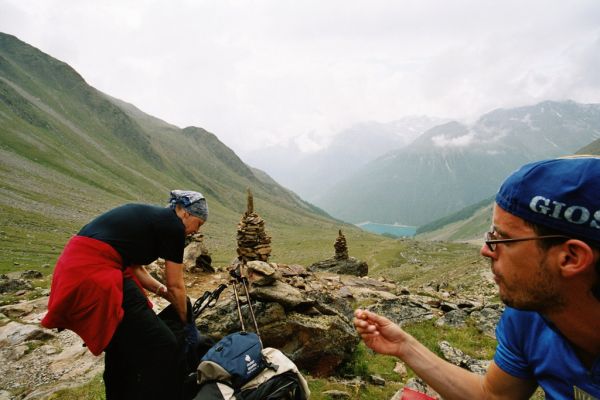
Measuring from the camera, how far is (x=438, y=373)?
3.64m

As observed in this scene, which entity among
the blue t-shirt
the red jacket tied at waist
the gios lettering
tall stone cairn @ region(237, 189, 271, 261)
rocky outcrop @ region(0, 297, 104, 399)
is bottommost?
rocky outcrop @ region(0, 297, 104, 399)

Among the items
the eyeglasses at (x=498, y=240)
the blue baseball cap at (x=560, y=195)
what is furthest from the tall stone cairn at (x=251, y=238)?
the blue baseball cap at (x=560, y=195)

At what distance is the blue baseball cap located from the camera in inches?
88.5

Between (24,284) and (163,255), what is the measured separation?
1736 cm

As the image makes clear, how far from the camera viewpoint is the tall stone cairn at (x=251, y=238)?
20.3 meters

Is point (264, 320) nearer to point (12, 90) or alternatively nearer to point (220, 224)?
point (220, 224)

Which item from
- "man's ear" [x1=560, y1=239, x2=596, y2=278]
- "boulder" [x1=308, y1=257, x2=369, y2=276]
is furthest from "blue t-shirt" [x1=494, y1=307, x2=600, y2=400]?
"boulder" [x1=308, y1=257, x2=369, y2=276]

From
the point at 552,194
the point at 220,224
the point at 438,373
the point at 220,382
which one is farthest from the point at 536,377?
the point at 220,224

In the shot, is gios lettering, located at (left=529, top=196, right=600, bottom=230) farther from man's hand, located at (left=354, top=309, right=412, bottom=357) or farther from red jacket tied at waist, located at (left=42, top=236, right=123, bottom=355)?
red jacket tied at waist, located at (left=42, top=236, right=123, bottom=355)

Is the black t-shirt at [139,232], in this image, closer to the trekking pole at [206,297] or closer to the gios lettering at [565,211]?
the trekking pole at [206,297]

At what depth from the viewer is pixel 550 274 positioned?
2.48 m

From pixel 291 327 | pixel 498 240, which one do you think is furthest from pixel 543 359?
pixel 291 327

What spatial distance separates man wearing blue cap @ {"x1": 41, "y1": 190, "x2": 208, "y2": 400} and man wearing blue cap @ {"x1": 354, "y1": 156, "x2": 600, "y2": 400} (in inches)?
176

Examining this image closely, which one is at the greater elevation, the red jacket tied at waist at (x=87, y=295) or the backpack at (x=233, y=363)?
the red jacket tied at waist at (x=87, y=295)
